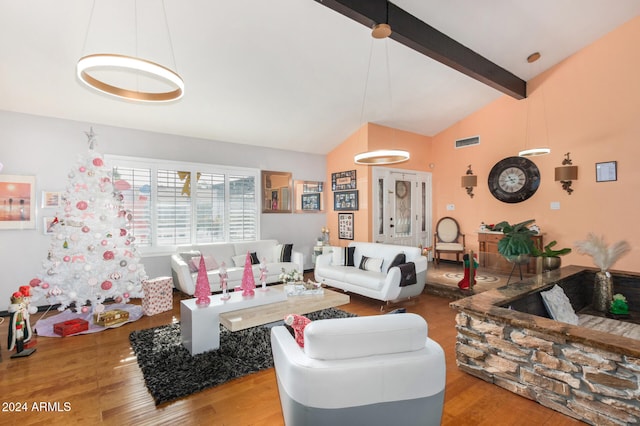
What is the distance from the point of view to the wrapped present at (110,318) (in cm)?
395

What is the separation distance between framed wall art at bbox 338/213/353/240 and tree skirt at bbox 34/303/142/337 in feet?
13.5

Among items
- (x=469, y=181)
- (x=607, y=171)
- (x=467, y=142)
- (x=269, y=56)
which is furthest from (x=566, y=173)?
(x=269, y=56)

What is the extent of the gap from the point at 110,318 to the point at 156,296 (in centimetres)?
59

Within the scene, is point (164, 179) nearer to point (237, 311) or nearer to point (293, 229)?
point (293, 229)

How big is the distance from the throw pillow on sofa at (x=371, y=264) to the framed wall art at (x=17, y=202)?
4.93 m

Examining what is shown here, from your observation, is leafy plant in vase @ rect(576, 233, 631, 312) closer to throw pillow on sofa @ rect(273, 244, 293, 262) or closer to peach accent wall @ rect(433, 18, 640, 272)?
peach accent wall @ rect(433, 18, 640, 272)

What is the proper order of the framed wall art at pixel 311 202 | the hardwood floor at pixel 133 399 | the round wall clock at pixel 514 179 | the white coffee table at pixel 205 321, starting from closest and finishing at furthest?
the hardwood floor at pixel 133 399
the white coffee table at pixel 205 321
the round wall clock at pixel 514 179
the framed wall art at pixel 311 202

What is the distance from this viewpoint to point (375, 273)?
4.95 meters

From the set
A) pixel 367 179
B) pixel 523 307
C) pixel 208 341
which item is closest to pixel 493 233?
pixel 367 179

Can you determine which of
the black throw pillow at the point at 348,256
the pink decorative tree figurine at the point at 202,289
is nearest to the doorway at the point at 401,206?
the black throw pillow at the point at 348,256

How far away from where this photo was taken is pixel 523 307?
299 cm

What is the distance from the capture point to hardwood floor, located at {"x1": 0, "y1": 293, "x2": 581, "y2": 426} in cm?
217

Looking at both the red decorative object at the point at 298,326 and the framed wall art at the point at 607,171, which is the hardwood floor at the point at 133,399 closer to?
the red decorative object at the point at 298,326

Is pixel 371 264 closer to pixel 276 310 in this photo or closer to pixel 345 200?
pixel 345 200
